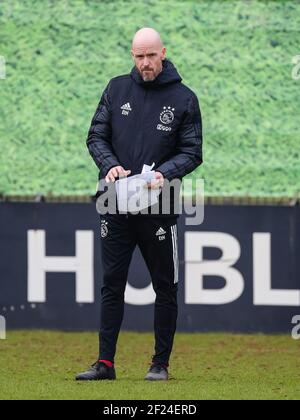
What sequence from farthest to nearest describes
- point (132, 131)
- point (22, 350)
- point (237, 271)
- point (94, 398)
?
point (237, 271) → point (22, 350) → point (132, 131) → point (94, 398)

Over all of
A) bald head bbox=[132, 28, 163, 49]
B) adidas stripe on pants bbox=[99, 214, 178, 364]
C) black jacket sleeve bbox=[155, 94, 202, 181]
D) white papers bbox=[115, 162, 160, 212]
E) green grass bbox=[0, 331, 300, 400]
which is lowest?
green grass bbox=[0, 331, 300, 400]

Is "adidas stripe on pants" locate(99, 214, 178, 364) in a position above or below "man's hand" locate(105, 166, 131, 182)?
below

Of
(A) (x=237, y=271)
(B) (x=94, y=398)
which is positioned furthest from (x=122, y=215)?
(A) (x=237, y=271)

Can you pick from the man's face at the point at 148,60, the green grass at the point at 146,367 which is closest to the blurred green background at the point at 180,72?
the green grass at the point at 146,367

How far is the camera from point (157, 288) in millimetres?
6977

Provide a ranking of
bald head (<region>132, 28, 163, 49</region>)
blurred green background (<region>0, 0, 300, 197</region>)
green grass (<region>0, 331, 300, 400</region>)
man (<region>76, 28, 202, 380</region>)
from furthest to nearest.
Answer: blurred green background (<region>0, 0, 300, 197</region>)
man (<region>76, 28, 202, 380</region>)
bald head (<region>132, 28, 163, 49</region>)
green grass (<region>0, 331, 300, 400</region>)

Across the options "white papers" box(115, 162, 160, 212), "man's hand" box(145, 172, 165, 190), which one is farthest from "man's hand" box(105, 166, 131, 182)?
"man's hand" box(145, 172, 165, 190)

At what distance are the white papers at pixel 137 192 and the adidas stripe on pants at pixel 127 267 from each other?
0.11 meters

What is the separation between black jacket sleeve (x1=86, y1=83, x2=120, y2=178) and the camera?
6.82 meters

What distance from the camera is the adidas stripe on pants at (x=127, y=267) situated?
689 cm

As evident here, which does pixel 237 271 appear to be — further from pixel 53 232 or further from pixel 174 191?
pixel 174 191

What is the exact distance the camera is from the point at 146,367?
7.96 metres

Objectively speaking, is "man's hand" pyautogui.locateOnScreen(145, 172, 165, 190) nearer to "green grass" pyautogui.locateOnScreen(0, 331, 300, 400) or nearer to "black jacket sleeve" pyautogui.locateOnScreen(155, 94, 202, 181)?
"black jacket sleeve" pyautogui.locateOnScreen(155, 94, 202, 181)

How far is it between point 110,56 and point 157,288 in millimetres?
3491
